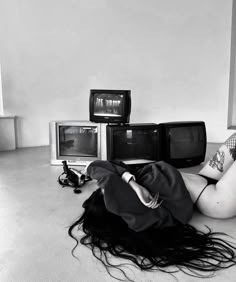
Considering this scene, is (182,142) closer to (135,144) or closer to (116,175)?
(135,144)

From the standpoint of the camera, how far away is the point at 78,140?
2.88 metres

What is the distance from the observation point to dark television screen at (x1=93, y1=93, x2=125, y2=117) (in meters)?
2.83

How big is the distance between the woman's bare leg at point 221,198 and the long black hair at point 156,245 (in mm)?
146

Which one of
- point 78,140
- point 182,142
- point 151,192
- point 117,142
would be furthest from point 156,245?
point 78,140

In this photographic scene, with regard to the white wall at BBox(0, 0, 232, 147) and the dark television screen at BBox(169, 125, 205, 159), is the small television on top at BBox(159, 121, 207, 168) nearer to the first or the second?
the dark television screen at BBox(169, 125, 205, 159)

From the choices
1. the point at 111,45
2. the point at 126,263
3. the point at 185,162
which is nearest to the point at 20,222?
the point at 126,263

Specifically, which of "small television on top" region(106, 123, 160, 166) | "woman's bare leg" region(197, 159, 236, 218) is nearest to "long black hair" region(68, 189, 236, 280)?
"woman's bare leg" region(197, 159, 236, 218)

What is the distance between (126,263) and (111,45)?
10.7 feet

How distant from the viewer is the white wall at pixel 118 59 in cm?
376

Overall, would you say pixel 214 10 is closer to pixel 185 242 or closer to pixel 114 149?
pixel 114 149

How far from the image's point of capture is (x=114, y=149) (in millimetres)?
2582

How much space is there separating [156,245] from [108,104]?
5.64 ft

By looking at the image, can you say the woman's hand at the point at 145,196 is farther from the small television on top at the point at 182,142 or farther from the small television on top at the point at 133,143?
the small television on top at the point at 182,142

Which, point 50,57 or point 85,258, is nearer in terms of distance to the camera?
point 85,258
